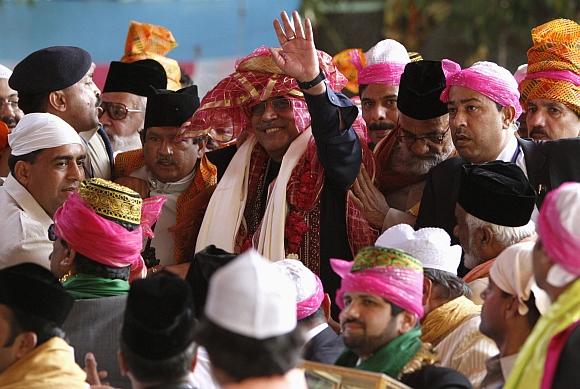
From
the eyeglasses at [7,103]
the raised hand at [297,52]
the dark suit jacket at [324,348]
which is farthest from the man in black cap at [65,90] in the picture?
the dark suit jacket at [324,348]

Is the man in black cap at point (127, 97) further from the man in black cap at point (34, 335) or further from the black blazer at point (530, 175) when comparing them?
the man in black cap at point (34, 335)

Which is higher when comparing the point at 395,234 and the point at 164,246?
the point at 395,234

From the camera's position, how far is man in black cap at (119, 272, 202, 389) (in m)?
4.23

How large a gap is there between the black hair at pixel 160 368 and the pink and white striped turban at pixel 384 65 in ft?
10.4

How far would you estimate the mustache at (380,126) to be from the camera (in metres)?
7.16

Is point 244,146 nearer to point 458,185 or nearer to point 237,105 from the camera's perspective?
point 237,105

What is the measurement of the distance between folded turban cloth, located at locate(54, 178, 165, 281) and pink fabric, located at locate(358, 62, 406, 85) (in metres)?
1.90

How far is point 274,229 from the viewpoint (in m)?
6.35

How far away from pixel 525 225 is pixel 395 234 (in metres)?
0.63

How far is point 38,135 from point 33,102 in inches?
28.1

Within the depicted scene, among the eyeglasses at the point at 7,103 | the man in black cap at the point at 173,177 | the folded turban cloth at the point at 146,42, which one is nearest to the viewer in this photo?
the man in black cap at the point at 173,177

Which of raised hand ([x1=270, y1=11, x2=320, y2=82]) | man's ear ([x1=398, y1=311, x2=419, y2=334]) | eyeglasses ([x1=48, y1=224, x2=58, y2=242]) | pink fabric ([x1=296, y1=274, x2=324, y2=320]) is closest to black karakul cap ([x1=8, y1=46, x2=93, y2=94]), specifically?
eyeglasses ([x1=48, y1=224, x2=58, y2=242])

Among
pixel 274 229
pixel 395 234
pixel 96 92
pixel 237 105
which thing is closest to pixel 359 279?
pixel 395 234

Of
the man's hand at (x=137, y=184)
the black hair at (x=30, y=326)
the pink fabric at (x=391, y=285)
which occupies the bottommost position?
the man's hand at (x=137, y=184)
